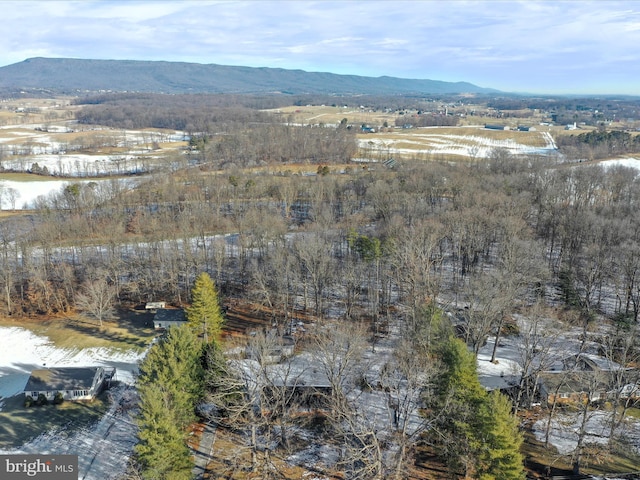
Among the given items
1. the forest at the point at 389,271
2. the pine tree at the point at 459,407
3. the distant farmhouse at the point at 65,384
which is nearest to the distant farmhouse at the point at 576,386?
the forest at the point at 389,271

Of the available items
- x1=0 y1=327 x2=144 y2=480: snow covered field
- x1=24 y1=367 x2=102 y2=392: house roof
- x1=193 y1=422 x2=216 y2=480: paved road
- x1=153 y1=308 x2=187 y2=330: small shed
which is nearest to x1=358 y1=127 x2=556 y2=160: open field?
x1=153 y1=308 x2=187 y2=330: small shed

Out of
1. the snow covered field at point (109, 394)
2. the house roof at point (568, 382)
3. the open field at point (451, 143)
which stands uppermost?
the open field at point (451, 143)

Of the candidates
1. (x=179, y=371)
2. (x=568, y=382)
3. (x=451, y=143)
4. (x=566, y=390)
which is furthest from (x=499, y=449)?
(x=451, y=143)

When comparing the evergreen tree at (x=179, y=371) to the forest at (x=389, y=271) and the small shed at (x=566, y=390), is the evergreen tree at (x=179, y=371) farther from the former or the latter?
the small shed at (x=566, y=390)

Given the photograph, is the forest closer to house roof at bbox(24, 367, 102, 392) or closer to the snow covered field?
the snow covered field

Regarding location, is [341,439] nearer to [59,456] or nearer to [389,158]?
[59,456]

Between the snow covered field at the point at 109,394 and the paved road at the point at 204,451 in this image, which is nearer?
the paved road at the point at 204,451

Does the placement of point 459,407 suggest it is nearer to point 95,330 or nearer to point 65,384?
point 65,384
